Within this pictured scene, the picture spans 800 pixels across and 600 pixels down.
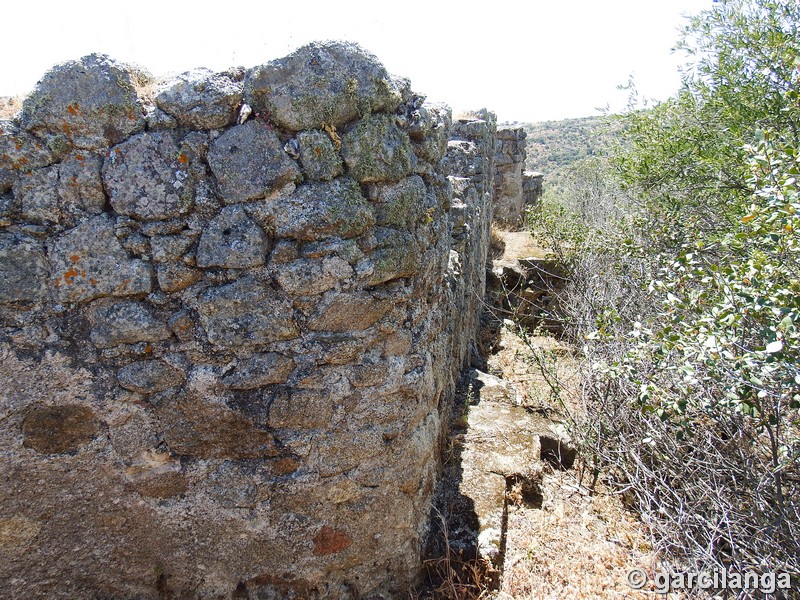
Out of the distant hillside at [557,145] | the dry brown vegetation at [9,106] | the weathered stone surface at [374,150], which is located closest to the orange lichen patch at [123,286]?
the dry brown vegetation at [9,106]

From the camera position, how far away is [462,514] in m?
2.93

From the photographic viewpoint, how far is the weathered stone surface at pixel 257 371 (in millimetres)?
2129

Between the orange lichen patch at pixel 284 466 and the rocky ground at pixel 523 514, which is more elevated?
the orange lichen patch at pixel 284 466

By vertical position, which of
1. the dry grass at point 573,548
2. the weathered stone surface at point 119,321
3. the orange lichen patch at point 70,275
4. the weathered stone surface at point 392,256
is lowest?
the dry grass at point 573,548

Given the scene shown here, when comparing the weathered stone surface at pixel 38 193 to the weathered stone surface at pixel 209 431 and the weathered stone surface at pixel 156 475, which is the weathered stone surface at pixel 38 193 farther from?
the weathered stone surface at pixel 156 475

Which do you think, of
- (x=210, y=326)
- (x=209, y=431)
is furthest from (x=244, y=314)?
(x=209, y=431)

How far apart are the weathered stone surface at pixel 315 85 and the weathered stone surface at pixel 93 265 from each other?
2.29ft

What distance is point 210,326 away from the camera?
2078 mm

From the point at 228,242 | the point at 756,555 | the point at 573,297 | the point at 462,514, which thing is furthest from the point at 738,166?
the point at 228,242

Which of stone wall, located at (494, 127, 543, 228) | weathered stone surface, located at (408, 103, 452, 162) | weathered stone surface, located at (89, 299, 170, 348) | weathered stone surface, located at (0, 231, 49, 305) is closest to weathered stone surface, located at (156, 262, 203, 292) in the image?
weathered stone surface, located at (89, 299, 170, 348)

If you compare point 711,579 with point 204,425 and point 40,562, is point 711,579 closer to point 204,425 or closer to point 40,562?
point 204,425

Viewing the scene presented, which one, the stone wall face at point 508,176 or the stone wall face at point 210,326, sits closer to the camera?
the stone wall face at point 210,326

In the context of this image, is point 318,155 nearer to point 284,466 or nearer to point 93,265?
point 93,265

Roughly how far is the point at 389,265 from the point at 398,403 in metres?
0.59
